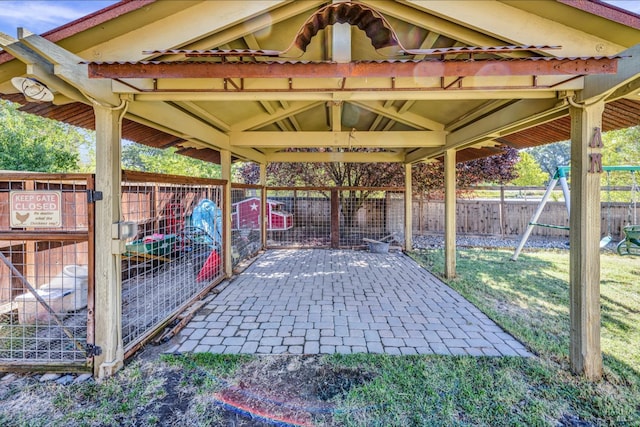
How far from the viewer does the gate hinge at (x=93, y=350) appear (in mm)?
2535

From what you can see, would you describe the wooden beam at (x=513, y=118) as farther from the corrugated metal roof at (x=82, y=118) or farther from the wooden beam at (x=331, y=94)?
the corrugated metal roof at (x=82, y=118)

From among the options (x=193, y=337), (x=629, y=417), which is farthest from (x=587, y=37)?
(x=193, y=337)

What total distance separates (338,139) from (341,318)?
3620mm

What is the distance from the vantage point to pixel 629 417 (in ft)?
6.76

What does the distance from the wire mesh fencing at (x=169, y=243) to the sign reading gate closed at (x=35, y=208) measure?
67cm

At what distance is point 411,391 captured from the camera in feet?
7.60

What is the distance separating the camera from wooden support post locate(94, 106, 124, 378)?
2.51 metres

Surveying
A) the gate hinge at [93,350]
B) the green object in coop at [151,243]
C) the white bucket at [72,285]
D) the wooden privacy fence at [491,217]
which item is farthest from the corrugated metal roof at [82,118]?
the wooden privacy fence at [491,217]

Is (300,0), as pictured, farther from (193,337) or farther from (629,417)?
(629,417)

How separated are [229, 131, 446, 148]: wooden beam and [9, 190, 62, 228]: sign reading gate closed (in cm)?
347

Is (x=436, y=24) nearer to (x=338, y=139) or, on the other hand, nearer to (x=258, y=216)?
(x=338, y=139)

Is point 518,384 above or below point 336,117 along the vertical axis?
below

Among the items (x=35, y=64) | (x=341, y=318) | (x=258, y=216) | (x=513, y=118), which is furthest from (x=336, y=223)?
(x=35, y=64)

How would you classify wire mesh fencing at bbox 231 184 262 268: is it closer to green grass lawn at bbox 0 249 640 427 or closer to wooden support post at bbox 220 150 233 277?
wooden support post at bbox 220 150 233 277
